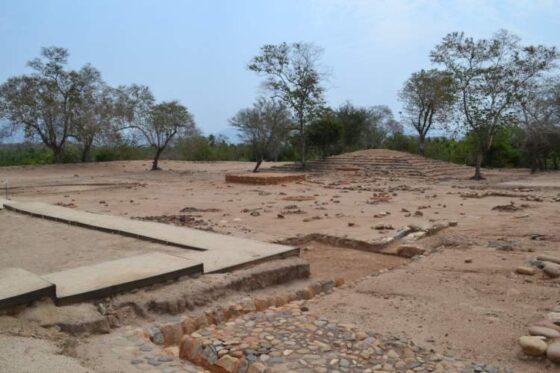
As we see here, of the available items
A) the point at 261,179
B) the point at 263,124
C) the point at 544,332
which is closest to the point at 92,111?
the point at 263,124

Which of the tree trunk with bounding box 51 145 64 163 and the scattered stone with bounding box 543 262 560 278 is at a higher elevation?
the tree trunk with bounding box 51 145 64 163

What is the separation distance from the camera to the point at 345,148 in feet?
107

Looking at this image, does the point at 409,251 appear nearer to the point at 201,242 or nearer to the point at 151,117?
the point at 201,242

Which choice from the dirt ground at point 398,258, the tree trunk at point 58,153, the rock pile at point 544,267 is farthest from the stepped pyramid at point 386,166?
the rock pile at point 544,267

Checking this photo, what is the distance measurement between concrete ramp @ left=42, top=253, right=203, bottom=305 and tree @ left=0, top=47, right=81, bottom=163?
2183 centimetres

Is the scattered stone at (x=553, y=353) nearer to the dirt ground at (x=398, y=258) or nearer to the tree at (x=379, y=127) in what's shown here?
the dirt ground at (x=398, y=258)

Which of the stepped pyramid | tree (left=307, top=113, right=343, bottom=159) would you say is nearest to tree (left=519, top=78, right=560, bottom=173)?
the stepped pyramid

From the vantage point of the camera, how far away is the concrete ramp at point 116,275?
3.58 m

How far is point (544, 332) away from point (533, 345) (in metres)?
0.24

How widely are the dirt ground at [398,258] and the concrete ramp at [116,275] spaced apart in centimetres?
65

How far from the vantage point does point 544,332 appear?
120 inches

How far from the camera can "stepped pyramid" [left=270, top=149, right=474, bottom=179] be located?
2122 cm

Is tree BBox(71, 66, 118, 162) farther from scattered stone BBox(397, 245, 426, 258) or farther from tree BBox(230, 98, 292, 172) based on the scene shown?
scattered stone BBox(397, 245, 426, 258)

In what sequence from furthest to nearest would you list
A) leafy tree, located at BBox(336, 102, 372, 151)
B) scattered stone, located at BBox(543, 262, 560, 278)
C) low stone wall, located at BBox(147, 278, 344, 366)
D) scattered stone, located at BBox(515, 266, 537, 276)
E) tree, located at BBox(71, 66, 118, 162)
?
1. leafy tree, located at BBox(336, 102, 372, 151)
2. tree, located at BBox(71, 66, 118, 162)
3. scattered stone, located at BBox(515, 266, 537, 276)
4. scattered stone, located at BBox(543, 262, 560, 278)
5. low stone wall, located at BBox(147, 278, 344, 366)
